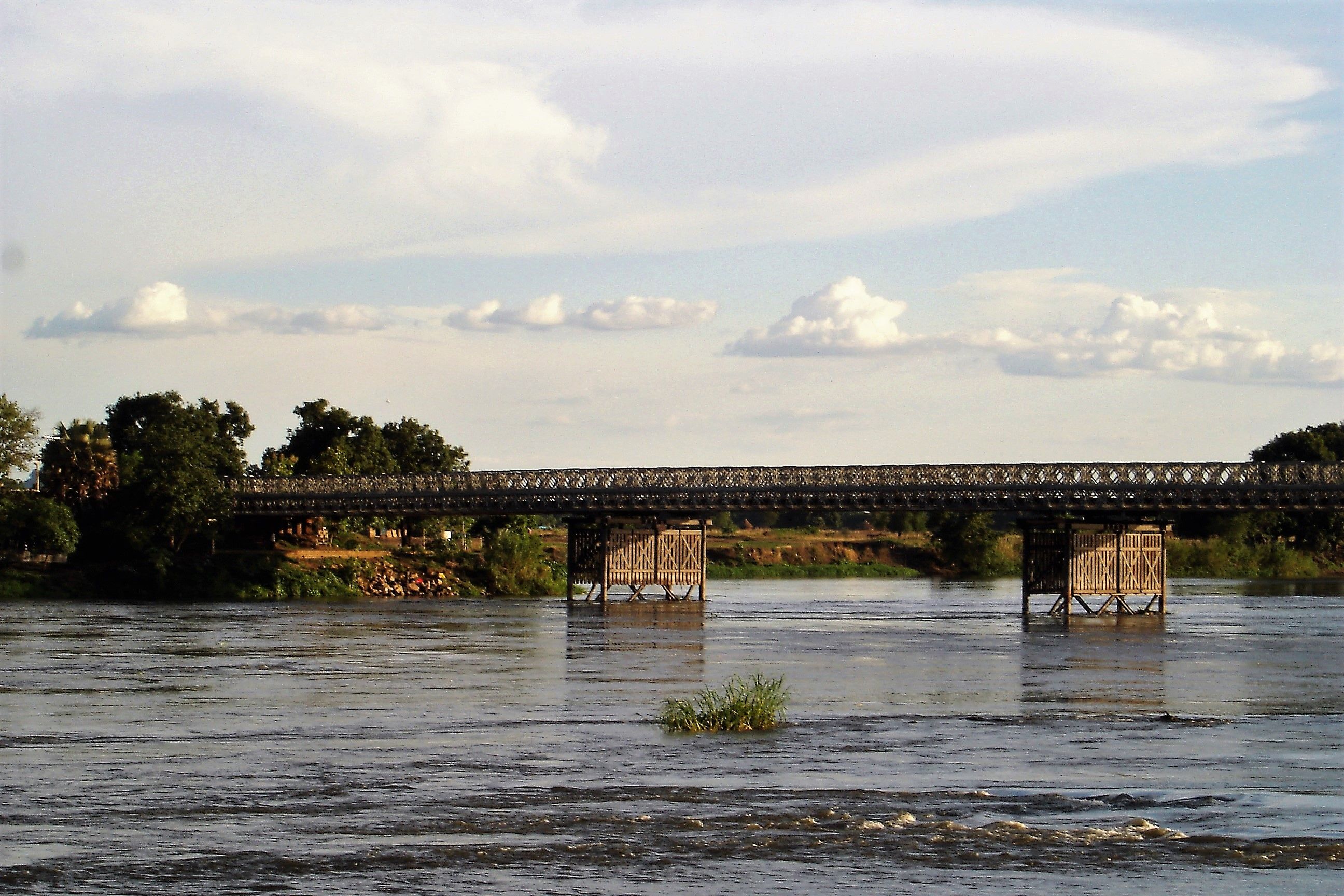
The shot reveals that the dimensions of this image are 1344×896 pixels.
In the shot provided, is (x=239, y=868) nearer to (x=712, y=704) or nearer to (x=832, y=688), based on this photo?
(x=712, y=704)

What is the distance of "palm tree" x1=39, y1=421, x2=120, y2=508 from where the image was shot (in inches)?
4210

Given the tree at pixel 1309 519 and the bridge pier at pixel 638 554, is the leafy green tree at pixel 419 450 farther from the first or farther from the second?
the tree at pixel 1309 519

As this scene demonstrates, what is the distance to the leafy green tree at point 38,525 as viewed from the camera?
316 ft

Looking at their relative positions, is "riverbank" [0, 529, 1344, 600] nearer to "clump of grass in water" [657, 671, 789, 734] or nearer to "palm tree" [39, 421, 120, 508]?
"palm tree" [39, 421, 120, 508]

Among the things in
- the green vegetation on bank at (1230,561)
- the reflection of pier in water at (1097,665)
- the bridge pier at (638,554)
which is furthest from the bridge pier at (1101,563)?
the green vegetation on bank at (1230,561)

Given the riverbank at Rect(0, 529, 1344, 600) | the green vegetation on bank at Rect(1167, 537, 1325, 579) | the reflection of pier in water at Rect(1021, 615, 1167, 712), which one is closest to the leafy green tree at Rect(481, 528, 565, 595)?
the riverbank at Rect(0, 529, 1344, 600)

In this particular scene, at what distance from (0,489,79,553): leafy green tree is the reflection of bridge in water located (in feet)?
40.1

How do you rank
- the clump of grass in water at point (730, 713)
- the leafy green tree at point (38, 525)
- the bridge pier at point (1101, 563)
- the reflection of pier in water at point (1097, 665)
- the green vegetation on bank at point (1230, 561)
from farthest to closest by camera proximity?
the green vegetation on bank at point (1230, 561) < the leafy green tree at point (38, 525) < the bridge pier at point (1101, 563) < the reflection of pier in water at point (1097, 665) < the clump of grass in water at point (730, 713)

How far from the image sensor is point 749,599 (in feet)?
340

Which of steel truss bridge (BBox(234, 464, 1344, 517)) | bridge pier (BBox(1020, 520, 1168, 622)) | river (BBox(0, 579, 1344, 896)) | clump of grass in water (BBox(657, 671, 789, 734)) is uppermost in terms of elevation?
steel truss bridge (BBox(234, 464, 1344, 517))

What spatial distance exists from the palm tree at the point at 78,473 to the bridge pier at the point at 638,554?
32376mm

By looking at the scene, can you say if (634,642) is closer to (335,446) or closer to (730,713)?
(730,713)

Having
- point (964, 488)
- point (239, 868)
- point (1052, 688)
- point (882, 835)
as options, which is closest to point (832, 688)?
point (1052, 688)

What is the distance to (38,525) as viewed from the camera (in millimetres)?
96875
